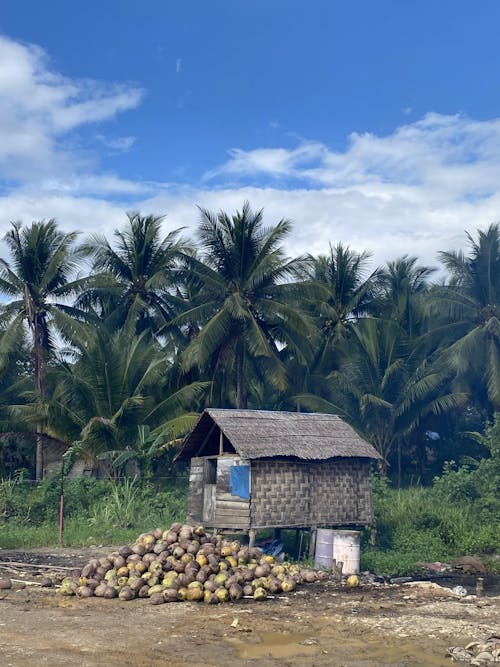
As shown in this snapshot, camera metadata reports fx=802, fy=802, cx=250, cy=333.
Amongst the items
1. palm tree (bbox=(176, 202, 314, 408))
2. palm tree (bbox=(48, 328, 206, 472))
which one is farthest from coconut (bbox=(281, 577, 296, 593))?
palm tree (bbox=(176, 202, 314, 408))

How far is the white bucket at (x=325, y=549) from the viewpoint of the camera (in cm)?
1524

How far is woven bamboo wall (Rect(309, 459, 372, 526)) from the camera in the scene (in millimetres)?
16750

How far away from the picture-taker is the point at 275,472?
1620cm

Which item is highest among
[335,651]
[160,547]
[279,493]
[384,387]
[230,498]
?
[384,387]

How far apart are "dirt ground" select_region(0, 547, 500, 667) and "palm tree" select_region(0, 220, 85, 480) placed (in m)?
13.1

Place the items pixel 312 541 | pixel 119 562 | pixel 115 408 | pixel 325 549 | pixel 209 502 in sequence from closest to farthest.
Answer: pixel 119 562 < pixel 325 549 < pixel 312 541 < pixel 209 502 < pixel 115 408

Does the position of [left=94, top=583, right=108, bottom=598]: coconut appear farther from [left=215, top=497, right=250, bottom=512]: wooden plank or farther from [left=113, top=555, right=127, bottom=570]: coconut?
[left=215, top=497, right=250, bottom=512]: wooden plank

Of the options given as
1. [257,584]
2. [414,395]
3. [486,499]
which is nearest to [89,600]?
[257,584]

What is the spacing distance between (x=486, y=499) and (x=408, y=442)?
8557 millimetres

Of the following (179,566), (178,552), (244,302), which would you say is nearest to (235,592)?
(179,566)

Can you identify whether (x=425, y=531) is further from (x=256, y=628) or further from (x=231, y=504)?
(x=256, y=628)

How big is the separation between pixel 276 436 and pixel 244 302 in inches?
350

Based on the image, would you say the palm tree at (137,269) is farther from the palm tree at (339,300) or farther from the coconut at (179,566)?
the coconut at (179,566)

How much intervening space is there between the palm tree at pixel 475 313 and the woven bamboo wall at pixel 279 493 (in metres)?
11.5
